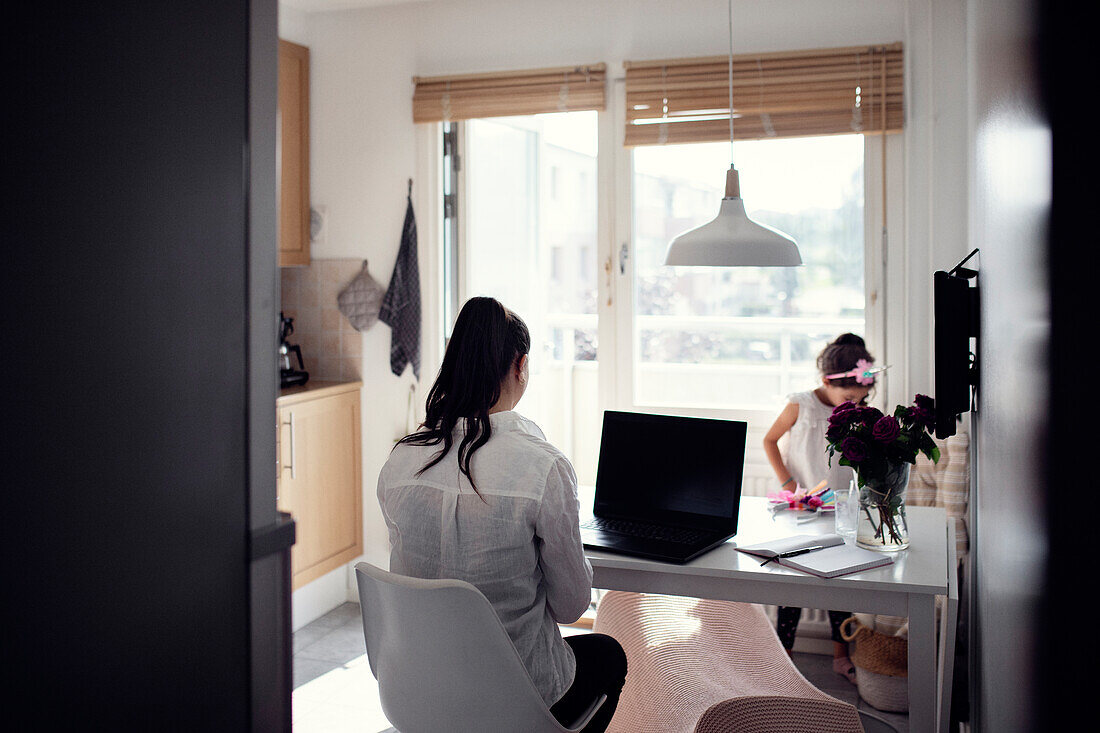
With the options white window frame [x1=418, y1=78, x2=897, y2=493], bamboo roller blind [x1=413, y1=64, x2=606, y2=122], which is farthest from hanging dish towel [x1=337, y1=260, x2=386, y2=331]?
bamboo roller blind [x1=413, y1=64, x2=606, y2=122]

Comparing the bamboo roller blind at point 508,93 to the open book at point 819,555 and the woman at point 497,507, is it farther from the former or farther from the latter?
the open book at point 819,555

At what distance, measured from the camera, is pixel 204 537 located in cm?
41

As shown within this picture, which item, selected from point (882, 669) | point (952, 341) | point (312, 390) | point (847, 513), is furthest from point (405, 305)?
point (952, 341)

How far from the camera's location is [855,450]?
6.53 ft

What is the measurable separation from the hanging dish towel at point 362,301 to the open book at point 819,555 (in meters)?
2.18

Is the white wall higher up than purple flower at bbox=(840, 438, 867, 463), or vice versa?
the white wall

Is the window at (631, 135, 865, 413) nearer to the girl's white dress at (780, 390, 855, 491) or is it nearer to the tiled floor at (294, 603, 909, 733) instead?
the girl's white dress at (780, 390, 855, 491)

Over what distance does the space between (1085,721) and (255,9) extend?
24.0 inches

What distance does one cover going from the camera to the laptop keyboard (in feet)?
7.09

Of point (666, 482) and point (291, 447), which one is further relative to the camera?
point (291, 447)

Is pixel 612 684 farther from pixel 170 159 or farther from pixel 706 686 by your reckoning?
pixel 170 159

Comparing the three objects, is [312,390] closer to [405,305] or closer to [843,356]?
[405,305]

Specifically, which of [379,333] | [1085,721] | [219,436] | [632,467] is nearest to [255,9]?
[219,436]

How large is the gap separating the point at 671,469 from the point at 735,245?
61cm
